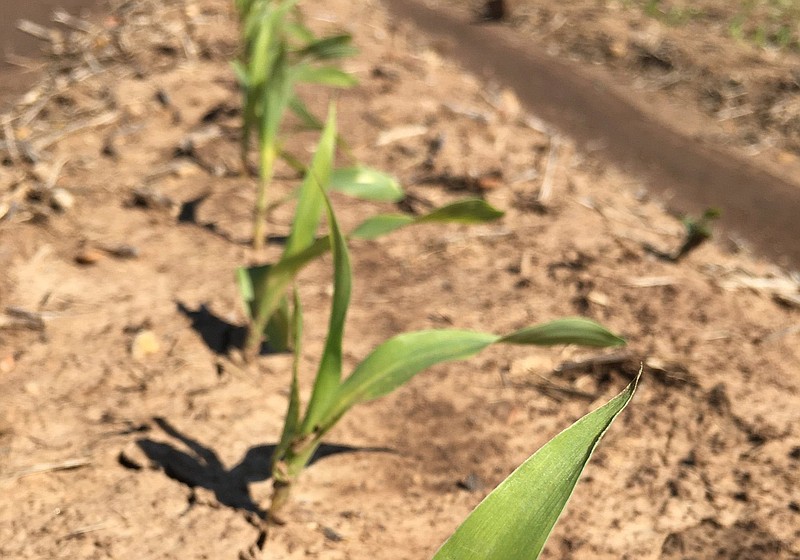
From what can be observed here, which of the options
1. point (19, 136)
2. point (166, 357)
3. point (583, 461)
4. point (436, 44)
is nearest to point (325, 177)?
point (166, 357)

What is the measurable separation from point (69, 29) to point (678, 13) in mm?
4558

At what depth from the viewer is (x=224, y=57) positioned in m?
3.47

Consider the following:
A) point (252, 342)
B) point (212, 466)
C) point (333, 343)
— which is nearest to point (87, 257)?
point (252, 342)

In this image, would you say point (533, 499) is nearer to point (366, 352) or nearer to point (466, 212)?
point (466, 212)

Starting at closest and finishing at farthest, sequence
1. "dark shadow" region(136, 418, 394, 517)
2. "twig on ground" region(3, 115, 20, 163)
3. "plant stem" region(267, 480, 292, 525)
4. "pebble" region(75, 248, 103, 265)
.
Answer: "plant stem" region(267, 480, 292, 525) < "dark shadow" region(136, 418, 394, 517) < "pebble" region(75, 248, 103, 265) < "twig on ground" region(3, 115, 20, 163)

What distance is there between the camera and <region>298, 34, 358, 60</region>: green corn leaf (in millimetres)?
2232

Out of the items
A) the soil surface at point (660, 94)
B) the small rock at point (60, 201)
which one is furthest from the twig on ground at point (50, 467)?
the soil surface at point (660, 94)

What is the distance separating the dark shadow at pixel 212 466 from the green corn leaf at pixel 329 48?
4.15 feet

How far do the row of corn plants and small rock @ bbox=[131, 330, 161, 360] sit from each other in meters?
0.22

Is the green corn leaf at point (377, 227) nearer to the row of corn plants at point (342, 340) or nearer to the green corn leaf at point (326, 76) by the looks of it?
the row of corn plants at point (342, 340)

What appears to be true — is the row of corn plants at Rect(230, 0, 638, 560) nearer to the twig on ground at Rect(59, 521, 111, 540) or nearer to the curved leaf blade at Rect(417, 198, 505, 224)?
the curved leaf blade at Rect(417, 198, 505, 224)

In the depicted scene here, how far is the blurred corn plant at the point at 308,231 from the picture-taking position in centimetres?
132

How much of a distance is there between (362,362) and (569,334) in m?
0.30

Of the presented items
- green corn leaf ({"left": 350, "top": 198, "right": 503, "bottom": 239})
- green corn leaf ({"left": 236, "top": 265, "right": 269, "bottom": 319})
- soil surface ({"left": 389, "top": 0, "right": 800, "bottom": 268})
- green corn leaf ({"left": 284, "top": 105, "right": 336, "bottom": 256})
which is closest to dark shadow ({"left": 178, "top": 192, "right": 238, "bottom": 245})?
green corn leaf ({"left": 236, "top": 265, "right": 269, "bottom": 319})
